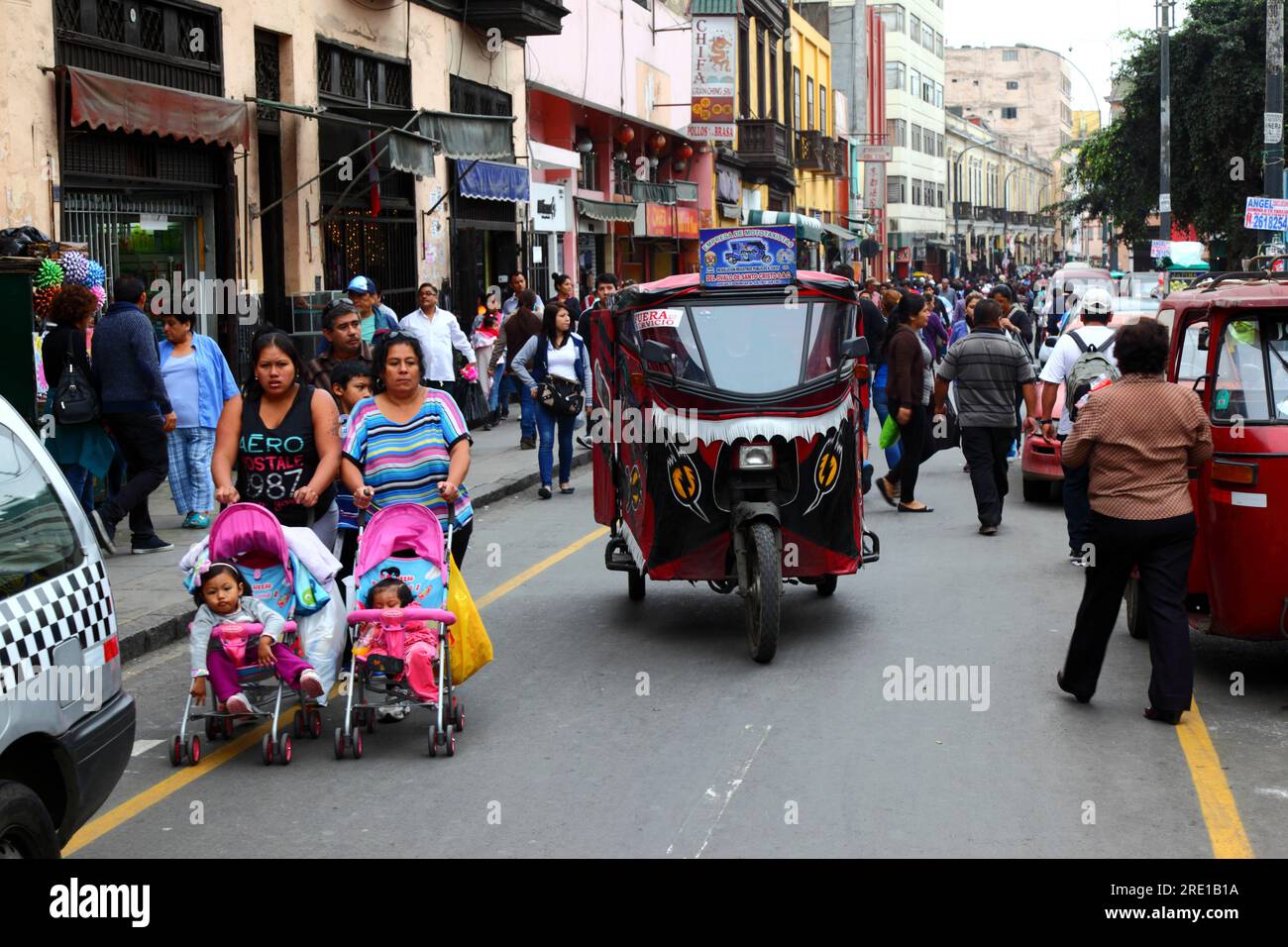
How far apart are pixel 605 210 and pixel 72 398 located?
20.1 meters

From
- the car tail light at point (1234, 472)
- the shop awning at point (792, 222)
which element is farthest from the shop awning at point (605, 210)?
the car tail light at point (1234, 472)

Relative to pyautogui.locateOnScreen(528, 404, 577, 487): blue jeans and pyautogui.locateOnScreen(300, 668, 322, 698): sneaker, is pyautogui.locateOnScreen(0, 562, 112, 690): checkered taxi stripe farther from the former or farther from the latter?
pyautogui.locateOnScreen(528, 404, 577, 487): blue jeans

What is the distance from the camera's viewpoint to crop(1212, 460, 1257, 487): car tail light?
7555 mm

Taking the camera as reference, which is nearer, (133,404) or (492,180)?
(133,404)

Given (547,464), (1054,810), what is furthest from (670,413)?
(547,464)

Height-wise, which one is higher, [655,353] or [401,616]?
[655,353]

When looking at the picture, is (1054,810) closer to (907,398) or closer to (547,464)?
(907,398)

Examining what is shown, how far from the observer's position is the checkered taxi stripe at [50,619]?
4.45m

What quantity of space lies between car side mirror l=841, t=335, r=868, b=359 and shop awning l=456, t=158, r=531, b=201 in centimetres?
1462

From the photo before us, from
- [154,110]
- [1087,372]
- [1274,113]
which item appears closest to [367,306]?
[154,110]

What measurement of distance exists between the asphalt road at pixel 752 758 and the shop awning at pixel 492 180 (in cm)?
1374

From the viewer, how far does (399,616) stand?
23.0 feet

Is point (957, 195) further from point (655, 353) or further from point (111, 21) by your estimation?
point (655, 353)

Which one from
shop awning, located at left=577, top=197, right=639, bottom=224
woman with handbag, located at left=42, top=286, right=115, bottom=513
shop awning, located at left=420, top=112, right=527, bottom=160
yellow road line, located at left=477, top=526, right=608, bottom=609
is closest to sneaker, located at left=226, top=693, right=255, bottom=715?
yellow road line, located at left=477, top=526, right=608, bottom=609
